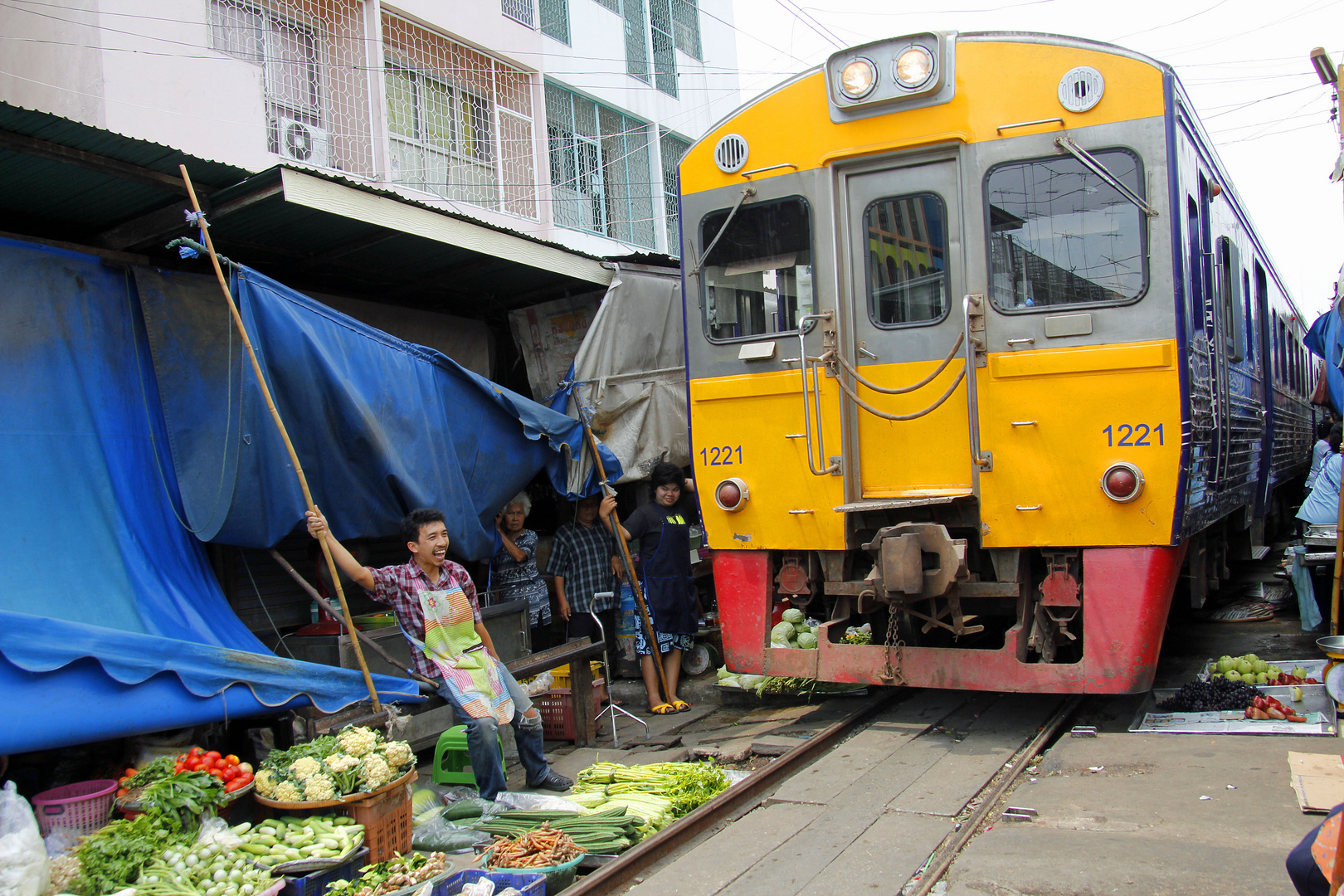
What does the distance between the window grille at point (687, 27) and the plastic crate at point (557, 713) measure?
47.6 ft

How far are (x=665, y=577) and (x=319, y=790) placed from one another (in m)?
3.54

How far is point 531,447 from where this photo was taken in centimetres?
693

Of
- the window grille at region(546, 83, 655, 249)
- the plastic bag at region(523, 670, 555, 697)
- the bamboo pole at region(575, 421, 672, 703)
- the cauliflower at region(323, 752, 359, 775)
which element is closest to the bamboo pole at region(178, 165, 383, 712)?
the cauliflower at region(323, 752, 359, 775)

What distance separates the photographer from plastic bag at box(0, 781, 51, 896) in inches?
130

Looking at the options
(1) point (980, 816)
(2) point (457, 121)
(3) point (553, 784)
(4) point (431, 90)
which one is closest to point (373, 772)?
(3) point (553, 784)

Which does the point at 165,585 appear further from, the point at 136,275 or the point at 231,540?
the point at 136,275

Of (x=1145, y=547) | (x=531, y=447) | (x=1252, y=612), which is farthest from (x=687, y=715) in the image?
(x=1252, y=612)

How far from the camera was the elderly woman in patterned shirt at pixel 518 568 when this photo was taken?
7246 mm

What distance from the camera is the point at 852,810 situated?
4.40 meters

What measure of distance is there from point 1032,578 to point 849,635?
1780 millimetres

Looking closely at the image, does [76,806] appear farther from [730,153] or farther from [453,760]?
[730,153]

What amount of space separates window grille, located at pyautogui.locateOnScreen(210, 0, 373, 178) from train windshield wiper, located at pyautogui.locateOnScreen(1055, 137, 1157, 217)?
26.3 ft

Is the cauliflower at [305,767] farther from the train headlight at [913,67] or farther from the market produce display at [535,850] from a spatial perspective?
the train headlight at [913,67]

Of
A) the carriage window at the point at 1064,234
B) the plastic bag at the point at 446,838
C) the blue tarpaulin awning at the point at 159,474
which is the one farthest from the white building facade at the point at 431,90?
the carriage window at the point at 1064,234
